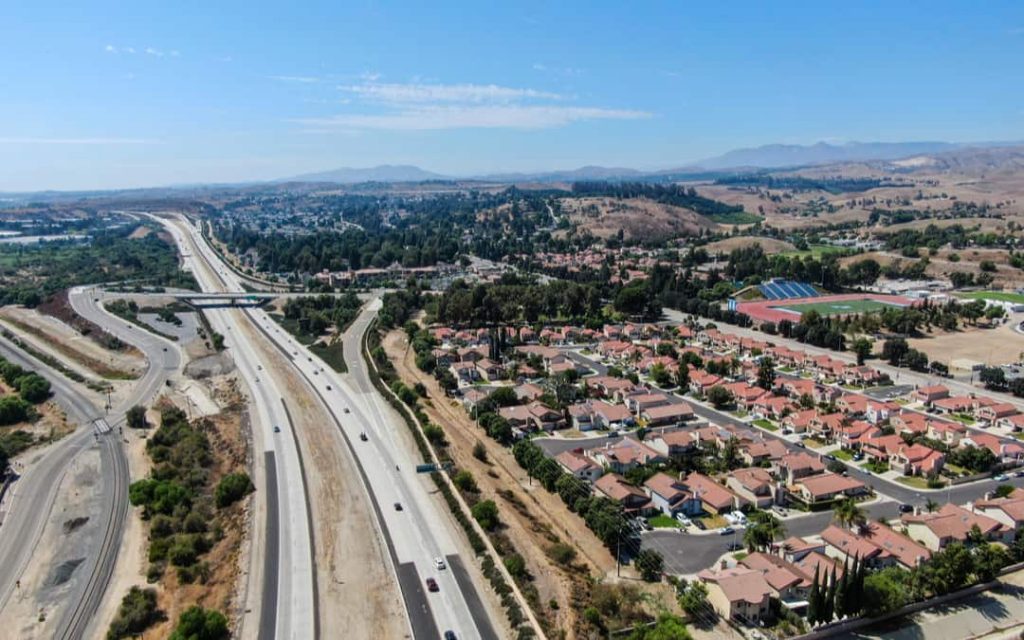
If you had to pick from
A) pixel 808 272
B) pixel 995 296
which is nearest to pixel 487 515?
pixel 808 272

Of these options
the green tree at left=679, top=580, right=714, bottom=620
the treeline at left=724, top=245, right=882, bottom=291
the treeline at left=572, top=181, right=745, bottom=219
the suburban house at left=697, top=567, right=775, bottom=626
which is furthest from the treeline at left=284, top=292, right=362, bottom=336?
the treeline at left=572, top=181, right=745, bottom=219

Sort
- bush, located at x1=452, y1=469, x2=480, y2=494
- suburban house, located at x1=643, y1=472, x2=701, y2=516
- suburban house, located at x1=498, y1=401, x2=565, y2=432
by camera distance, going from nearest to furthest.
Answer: suburban house, located at x1=643, y1=472, x2=701, y2=516 → bush, located at x1=452, y1=469, x2=480, y2=494 → suburban house, located at x1=498, y1=401, x2=565, y2=432

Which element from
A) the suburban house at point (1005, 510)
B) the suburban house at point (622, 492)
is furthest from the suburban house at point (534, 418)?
the suburban house at point (1005, 510)

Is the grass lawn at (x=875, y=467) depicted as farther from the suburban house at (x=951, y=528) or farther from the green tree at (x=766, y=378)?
the green tree at (x=766, y=378)

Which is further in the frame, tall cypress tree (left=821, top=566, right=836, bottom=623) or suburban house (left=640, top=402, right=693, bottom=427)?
suburban house (left=640, top=402, right=693, bottom=427)

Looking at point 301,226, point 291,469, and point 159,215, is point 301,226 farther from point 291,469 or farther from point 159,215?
point 291,469

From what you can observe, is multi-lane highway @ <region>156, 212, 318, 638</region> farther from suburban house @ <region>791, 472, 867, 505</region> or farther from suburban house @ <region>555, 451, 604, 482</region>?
suburban house @ <region>791, 472, 867, 505</region>

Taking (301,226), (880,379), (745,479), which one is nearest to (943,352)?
(880,379)
